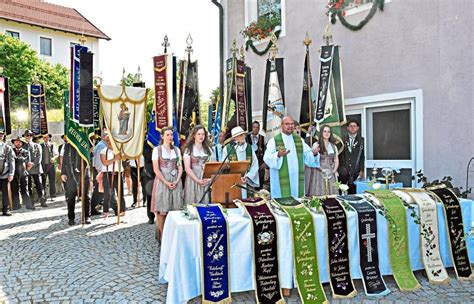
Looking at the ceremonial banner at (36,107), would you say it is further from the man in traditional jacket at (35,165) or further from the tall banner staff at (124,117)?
the tall banner staff at (124,117)

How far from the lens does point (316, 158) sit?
624 cm

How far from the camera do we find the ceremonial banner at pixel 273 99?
315 inches

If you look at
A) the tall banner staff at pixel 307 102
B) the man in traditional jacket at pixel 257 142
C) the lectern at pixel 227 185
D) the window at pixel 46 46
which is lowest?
the lectern at pixel 227 185

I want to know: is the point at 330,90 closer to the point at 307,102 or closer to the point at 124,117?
the point at 307,102

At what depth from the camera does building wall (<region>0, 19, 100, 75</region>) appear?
35.9 meters

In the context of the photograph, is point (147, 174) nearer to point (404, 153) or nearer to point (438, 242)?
point (404, 153)

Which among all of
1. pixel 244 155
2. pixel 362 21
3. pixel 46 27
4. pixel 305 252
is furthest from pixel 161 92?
pixel 46 27

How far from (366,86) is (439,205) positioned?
133 inches

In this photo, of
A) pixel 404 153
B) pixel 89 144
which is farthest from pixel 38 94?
pixel 404 153

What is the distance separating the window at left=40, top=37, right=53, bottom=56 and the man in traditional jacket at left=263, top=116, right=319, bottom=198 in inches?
1481

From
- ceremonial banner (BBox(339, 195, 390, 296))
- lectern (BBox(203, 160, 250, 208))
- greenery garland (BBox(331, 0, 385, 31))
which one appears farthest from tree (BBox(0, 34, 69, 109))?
Result: ceremonial banner (BBox(339, 195, 390, 296))

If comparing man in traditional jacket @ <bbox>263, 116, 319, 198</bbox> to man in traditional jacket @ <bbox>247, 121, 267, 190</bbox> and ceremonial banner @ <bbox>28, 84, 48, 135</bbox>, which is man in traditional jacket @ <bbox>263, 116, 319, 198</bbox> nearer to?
man in traditional jacket @ <bbox>247, 121, 267, 190</bbox>

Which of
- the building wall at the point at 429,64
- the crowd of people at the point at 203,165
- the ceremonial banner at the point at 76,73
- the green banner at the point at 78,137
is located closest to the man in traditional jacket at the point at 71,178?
the crowd of people at the point at 203,165

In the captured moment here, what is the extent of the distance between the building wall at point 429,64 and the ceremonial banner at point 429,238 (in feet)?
6.40
